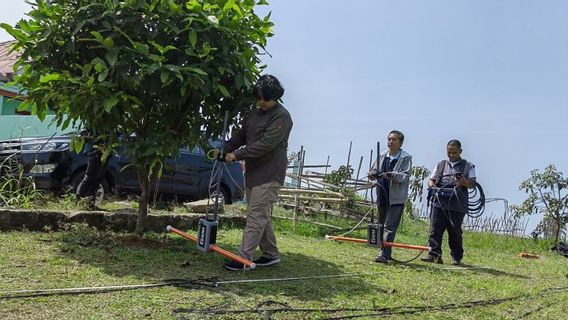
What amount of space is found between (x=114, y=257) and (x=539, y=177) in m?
10.6

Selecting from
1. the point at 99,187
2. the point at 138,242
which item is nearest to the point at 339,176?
the point at 99,187

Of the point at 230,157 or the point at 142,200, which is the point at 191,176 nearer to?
the point at 142,200

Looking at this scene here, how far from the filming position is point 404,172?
6.37 metres

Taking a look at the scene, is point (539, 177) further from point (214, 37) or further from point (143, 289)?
→ point (143, 289)

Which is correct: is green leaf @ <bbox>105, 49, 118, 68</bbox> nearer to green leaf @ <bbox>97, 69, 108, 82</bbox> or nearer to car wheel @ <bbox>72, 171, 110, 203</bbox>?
green leaf @ <bbox>97, 69, 108, 82</bbox>

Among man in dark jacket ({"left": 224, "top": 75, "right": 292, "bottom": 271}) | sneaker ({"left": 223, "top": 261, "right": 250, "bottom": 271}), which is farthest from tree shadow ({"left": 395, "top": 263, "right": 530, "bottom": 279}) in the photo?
sneaker ({"left": 223, "top": 261, "right": 250, "bottom": 271})

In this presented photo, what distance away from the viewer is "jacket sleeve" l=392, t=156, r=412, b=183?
20.7 feet

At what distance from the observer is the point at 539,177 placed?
12.7 m

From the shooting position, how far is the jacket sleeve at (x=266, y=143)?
4809 millimetres

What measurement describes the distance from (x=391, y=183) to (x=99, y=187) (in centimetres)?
460

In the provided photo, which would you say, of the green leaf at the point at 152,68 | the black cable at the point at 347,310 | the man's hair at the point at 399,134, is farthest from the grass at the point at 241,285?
the green leaf at the point at 152,68

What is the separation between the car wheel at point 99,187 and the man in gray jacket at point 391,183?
4.14 meters

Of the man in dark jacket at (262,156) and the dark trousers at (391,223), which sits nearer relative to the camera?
the man in dark jacket at (262,156)

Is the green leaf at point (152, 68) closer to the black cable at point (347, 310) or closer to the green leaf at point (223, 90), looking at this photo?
the green leaf at point (223, 90)
